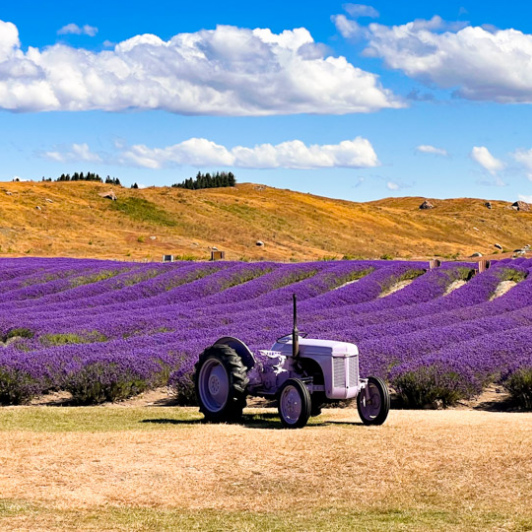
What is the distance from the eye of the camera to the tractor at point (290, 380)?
11375mm

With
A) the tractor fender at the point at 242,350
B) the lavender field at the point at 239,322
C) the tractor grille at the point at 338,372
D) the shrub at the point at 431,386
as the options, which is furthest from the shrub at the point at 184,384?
the tractor grille at the point at 338,372

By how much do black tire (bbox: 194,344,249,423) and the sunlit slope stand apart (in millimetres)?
51618

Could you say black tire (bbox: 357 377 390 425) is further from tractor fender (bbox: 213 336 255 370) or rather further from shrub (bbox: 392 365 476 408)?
shrub (bbox: 392 365 476 408)

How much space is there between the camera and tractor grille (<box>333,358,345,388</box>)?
11414mm

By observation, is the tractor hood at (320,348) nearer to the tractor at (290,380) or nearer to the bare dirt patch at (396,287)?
the tractor at (290,380)

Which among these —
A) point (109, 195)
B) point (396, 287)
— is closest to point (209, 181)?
point (109, 195)

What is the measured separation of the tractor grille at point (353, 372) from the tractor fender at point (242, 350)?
1.32m

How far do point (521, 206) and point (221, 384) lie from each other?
15076 centimetres

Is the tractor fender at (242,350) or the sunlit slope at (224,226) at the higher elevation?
the sunlit slope at (224,226)

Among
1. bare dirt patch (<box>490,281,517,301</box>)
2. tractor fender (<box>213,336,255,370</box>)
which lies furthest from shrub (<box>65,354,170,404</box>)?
bare dirt patch (<box>490,281,517,301</box>)

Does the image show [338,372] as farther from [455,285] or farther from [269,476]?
[455,285]

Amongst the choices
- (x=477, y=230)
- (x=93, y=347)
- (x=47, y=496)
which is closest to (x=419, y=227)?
(x=477, y=230)

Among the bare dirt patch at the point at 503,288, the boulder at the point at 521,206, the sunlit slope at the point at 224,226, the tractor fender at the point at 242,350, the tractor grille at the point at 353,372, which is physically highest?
the boulder at the point at 521,206

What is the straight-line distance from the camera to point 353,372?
38.1ft
